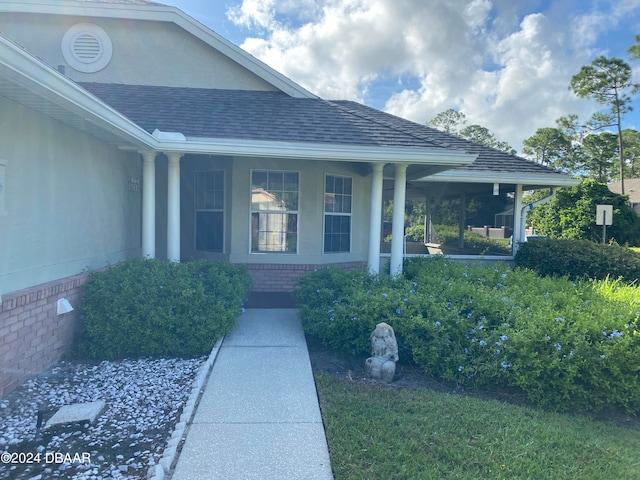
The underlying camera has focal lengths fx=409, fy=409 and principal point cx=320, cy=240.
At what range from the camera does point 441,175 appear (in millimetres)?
9281

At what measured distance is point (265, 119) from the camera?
25.9 feet

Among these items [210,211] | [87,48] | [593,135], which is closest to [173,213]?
[210,211]

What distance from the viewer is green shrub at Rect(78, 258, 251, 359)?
16.8 feet

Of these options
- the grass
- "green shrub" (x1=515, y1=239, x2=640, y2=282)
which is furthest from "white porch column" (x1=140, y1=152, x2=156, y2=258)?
"green shrub" (x1=515, y1=239, x2=640, y2=282)

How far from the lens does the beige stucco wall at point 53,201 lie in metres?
4.17

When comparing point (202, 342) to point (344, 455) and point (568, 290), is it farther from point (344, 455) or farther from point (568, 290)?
point (568, 290)

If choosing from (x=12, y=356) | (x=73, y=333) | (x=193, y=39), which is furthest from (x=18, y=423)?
(x=193, y=39)

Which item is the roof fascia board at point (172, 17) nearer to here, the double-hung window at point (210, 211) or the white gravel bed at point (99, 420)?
the double-hung window at point (210, 211)

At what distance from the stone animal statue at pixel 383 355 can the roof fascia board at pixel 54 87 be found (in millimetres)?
4005

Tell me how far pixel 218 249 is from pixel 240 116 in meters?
2.74

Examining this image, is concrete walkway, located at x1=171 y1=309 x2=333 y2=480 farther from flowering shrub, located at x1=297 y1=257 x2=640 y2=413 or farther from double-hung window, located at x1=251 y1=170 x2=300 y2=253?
double-hung window, located at x1=251 y1=170 x2=300 y2=253

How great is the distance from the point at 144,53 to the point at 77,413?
26.9 feet

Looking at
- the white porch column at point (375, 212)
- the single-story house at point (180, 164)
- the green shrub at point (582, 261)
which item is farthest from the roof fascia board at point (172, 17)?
the green shrub at point (582, 261)

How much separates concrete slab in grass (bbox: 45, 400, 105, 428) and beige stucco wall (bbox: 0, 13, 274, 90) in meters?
7.58
